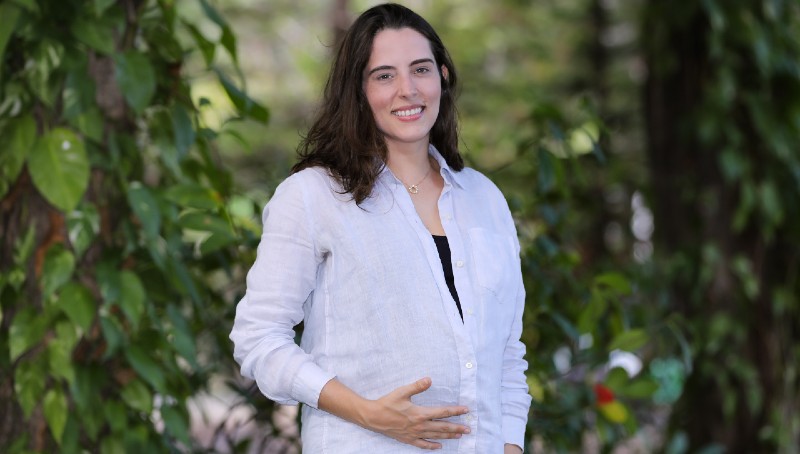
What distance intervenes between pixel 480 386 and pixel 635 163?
6554mm

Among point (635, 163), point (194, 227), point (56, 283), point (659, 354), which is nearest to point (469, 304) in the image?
point (194, 227)

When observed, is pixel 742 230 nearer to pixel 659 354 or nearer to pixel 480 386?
pixel 659 354

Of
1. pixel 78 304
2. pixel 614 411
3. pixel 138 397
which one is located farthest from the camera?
pixel 614 411

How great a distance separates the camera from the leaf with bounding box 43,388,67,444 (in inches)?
68.9

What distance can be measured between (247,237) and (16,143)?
45 cm

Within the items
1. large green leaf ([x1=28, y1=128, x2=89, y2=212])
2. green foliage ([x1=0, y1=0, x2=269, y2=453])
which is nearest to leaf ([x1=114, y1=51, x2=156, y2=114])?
green foliage ([x1=0, y1=0, x2=269, y2=453])

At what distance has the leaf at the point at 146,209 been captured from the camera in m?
1.71

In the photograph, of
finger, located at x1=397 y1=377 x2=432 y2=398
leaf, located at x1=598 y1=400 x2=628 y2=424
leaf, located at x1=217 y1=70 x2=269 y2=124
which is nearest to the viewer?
finger, located at x1=397 y1=377 x2=432 y2=398

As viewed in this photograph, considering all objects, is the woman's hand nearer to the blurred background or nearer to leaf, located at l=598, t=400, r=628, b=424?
the blurred background

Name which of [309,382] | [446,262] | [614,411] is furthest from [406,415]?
[614,411]

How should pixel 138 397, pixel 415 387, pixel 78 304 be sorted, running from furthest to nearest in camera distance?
pixel 138 397, pixel 78 304, pixel 415 387

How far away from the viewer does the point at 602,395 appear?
224cm

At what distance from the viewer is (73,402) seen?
1.82m

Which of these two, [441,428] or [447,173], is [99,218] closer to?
[447,173]
